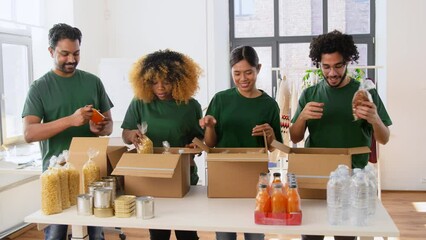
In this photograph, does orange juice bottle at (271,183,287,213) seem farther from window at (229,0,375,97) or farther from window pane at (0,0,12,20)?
window at (229,0,375,97)

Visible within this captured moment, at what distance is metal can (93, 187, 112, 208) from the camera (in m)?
1.93

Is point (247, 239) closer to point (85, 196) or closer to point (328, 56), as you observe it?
point (85, 196)

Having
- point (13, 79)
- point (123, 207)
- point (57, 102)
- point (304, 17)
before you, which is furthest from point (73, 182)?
point (304, 17)

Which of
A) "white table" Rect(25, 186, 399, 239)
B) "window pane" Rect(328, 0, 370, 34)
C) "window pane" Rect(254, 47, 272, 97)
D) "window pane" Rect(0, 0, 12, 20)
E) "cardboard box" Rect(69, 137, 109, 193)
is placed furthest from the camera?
"window pane" Rect(254, 47, 272, 97)

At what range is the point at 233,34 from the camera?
19.2ft

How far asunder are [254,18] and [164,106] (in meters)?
3.68

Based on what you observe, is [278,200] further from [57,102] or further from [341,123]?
[57,102]

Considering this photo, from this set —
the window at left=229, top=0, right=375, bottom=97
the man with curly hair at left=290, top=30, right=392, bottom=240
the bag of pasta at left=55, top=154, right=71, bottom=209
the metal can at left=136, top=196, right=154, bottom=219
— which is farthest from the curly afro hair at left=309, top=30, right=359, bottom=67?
the window at left=229, top=0, right=375, bottom=97

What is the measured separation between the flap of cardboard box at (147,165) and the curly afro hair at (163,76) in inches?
16.5

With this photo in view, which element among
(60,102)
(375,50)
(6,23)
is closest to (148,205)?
(60,102)

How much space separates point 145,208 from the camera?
190 centimetres

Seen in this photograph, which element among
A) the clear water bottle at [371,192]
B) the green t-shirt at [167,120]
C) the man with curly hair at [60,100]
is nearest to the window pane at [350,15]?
the green t-shirt at [167,120]

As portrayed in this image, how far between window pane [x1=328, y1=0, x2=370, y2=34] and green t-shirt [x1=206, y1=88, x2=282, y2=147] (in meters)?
3.64

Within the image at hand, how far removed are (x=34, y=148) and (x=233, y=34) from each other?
2.81m
